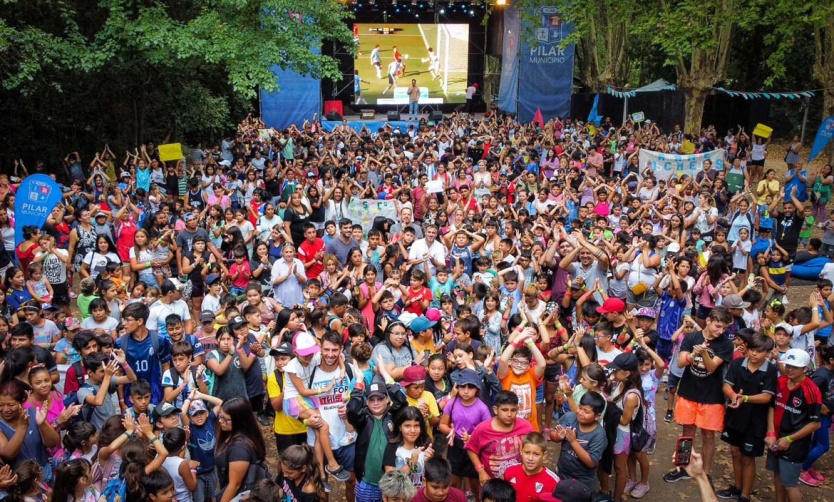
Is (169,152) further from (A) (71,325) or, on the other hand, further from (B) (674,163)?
(B) (674,163)

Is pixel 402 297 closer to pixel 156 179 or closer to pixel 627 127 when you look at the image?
pixel 156 179

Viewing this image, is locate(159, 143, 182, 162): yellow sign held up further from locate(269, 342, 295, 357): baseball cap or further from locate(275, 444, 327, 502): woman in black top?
locate(275, 444, 327, 502): woman in black top

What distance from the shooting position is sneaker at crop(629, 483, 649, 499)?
591 cm

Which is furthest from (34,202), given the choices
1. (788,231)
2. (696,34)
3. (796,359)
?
(696,34)

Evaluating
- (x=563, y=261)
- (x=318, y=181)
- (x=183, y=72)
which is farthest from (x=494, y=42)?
(x=563, y=261)

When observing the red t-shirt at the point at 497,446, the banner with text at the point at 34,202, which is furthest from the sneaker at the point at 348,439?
the banner with text at the point at 34,202

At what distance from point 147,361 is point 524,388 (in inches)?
127

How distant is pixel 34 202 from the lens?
9586 mm

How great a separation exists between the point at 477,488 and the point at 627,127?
16.6 meters

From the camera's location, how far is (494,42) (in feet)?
103

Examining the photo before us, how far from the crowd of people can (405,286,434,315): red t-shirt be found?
0.04 m

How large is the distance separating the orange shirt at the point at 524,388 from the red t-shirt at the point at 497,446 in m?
0.68

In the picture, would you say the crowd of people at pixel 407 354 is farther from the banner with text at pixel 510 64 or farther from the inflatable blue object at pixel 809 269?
the banner with text at pixel 510 64

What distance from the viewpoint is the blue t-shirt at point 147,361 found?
19.7 ft
